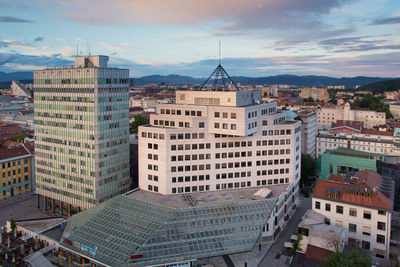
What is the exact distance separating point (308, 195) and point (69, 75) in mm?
66310

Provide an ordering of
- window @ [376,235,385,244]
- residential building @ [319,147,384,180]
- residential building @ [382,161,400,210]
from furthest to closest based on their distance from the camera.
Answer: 1. residential building @ [319,147,384,180]
2. residential building @ [382,161,400,210]
3. window @ [376,235,385,244]

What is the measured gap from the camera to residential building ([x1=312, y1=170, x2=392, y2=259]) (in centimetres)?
5828

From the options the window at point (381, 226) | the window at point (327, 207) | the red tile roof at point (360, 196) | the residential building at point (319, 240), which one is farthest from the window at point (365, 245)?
the window at point (327, 207)

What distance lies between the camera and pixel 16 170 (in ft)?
295

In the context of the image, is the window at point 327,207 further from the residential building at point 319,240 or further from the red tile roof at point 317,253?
the red tile roof at point 317,253

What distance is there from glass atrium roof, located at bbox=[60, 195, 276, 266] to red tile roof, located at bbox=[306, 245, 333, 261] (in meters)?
8.49

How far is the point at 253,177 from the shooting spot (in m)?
73.1

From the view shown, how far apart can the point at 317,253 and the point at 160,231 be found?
83.1 feet

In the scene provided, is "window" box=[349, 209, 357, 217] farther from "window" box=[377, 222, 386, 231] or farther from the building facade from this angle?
the building facade

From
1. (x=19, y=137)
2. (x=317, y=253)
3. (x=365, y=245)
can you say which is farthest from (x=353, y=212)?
(x=19, y=137)

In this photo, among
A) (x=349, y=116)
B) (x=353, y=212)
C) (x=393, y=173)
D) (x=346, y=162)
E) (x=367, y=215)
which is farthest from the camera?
(x=349, y=116)

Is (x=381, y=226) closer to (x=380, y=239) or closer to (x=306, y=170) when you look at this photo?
(x=380, y=239)

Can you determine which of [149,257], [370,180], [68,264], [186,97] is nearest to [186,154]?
[186,97]

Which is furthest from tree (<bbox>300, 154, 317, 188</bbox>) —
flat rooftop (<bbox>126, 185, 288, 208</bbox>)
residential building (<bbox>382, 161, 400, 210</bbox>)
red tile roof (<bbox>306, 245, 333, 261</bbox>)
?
red tile roof (<bbox>306, 245, 333, 261</bbox>)
